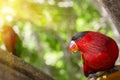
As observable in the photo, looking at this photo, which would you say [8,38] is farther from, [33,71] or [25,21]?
[25,21]

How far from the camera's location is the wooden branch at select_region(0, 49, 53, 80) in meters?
0.87

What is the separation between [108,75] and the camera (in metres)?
0.82

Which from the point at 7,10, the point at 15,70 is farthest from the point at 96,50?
the point at 7,10

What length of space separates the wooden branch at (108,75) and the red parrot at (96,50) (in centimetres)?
2

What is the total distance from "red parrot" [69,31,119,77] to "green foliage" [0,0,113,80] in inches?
57.4

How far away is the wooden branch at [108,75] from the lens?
2.66ft

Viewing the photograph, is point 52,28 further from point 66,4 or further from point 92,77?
point 92,77

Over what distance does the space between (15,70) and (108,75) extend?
0.26 metres

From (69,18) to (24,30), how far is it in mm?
443

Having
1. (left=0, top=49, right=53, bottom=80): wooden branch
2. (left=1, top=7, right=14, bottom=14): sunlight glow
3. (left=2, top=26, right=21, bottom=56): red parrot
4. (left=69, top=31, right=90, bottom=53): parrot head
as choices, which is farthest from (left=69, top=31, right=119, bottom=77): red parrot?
(left=1, top=7, right=14, bottom=14): sunlight glow

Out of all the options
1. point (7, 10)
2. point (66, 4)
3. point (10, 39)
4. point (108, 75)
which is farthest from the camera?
point (66, 4)

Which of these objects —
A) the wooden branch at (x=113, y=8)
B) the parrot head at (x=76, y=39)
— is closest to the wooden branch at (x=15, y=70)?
the parrot head at (x=76, y=39)

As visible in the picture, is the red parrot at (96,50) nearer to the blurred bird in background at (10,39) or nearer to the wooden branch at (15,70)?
the wooden branch at (15,70)

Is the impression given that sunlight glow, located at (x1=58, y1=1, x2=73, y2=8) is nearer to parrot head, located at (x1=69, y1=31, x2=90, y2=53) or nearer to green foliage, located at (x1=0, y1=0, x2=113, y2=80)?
green foliage, located at (x1=0, y1=0, x2=113, y2=80)
